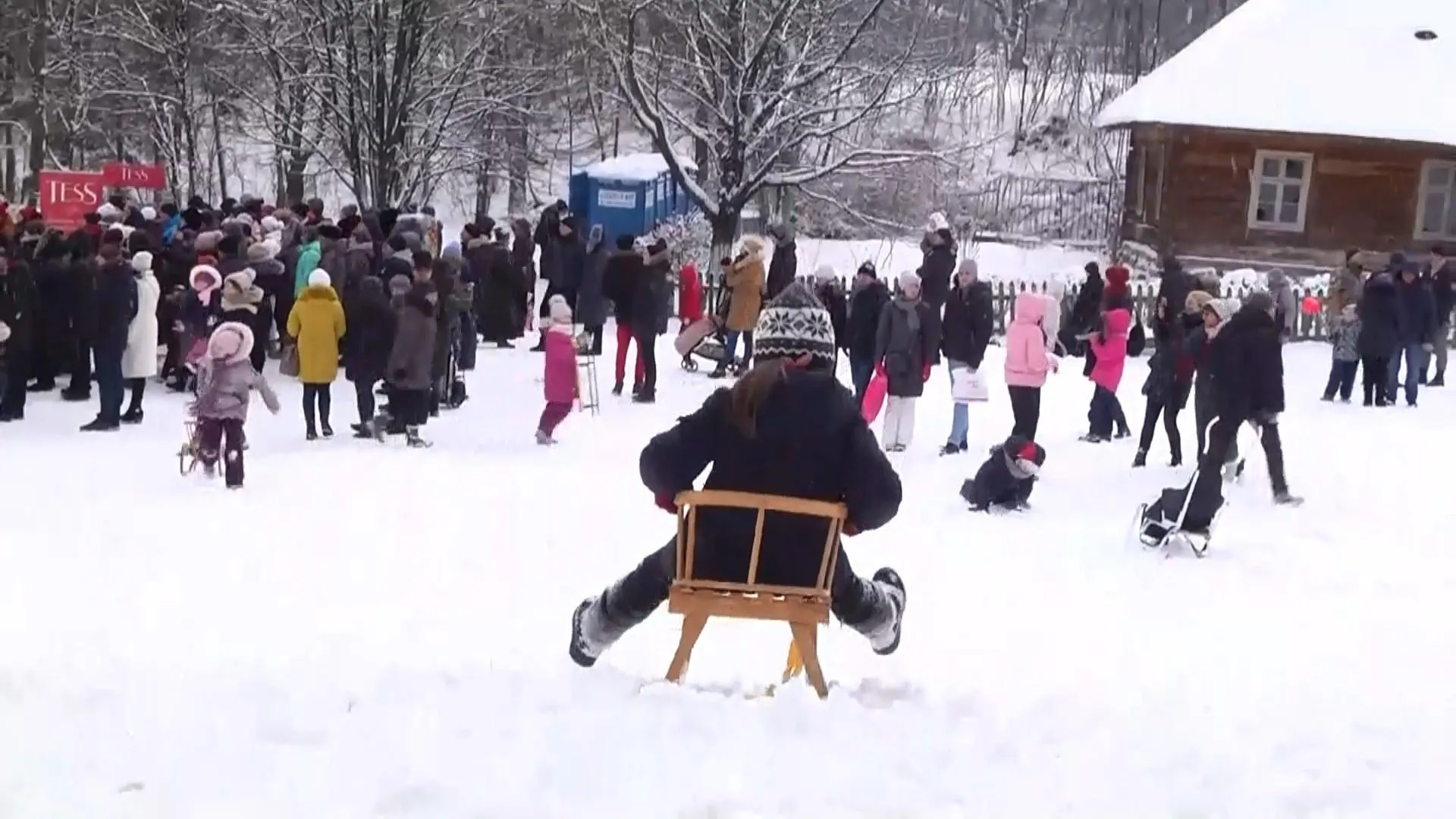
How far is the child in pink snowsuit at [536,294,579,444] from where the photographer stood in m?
12.8

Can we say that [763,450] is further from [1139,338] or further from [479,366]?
[479,366]

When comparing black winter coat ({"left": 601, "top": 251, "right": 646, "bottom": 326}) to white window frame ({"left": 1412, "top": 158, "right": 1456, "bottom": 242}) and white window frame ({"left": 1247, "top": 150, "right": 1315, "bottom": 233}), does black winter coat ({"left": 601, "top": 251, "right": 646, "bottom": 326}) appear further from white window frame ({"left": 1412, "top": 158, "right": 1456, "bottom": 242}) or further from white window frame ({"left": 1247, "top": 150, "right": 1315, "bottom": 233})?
white window frame ({"left": 1412, "top": 158, "right": 1456, "bottom": 242})

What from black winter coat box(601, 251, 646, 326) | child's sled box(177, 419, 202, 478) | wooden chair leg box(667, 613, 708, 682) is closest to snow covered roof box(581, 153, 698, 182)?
black winter coat box(601, 251, 646, 326)

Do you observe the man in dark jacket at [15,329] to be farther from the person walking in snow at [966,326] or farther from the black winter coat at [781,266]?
the person walking in snow at [966,326]

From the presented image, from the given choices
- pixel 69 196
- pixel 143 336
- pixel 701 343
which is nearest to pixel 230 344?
pixel 143 336

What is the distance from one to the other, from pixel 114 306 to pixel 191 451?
271cm

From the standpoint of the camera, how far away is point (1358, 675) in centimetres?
686

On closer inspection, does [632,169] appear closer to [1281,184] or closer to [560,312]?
[1281,184]

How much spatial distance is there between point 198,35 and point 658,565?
25342mm

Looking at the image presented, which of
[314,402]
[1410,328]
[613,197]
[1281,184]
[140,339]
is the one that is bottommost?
[314,402]

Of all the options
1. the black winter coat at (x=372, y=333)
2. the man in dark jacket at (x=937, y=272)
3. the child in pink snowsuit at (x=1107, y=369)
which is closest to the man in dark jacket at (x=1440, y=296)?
the child in pink snowsuit at (x=1107, y=369)

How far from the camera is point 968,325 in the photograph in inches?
527

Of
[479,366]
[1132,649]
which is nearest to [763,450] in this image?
[1132,649]

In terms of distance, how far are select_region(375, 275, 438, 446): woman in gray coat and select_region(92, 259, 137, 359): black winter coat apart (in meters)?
2.47
